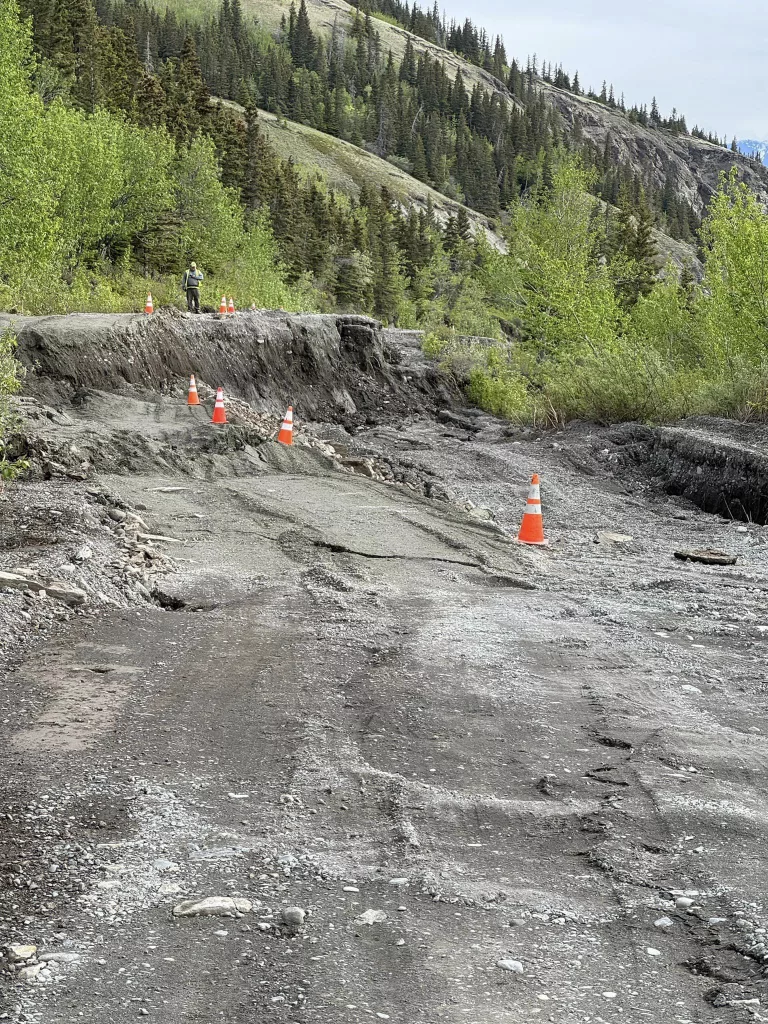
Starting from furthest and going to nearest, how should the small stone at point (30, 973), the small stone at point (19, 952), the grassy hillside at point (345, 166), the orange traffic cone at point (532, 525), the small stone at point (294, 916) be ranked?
1. the grassy hillside at point (345, 166)
2. the orange traffic cone at point (532, 525)
3. the small stone at point (294, 916)
4. the small stone at point (19, 952)
5. the small stone at point (30, 973)

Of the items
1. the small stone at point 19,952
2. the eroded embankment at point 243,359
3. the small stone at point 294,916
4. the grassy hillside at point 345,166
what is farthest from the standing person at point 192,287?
the grassy hillside at point 345,166

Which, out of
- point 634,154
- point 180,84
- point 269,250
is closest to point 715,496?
→ point 269,250

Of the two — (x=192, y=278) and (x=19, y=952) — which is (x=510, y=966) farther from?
(x=192, y=278)

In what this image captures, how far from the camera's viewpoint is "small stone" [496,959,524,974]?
3.04 metres

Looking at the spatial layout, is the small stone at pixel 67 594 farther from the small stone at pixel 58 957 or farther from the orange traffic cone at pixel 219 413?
the orange traffic cone at pixel 219 413

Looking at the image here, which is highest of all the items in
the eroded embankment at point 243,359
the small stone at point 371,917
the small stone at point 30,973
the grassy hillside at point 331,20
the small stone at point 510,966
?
the grassy hillside at point 331,20

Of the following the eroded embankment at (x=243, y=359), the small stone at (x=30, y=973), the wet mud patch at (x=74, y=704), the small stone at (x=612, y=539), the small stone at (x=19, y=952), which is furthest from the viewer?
the eroded embankment at (x=243, y=359)

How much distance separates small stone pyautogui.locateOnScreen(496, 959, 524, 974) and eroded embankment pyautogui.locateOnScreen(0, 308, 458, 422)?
587 inches

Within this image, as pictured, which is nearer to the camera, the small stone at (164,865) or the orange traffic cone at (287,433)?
the small stone at (164,865)

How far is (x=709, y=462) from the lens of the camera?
1492 cm

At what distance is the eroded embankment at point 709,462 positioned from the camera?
1365cm

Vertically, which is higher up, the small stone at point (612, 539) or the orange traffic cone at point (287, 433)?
the orange traffic cone at point (287, 433)

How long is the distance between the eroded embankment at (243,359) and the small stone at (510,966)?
14.9 metres

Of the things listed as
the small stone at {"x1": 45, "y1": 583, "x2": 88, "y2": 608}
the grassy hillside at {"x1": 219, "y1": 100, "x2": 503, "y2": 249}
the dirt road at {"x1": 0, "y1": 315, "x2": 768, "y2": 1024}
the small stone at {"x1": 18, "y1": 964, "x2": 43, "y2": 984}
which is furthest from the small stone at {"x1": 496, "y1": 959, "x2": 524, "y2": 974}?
the grassy hillside at {"x1": 219, "y1": 100, "x2": 503, "y2": 249}
